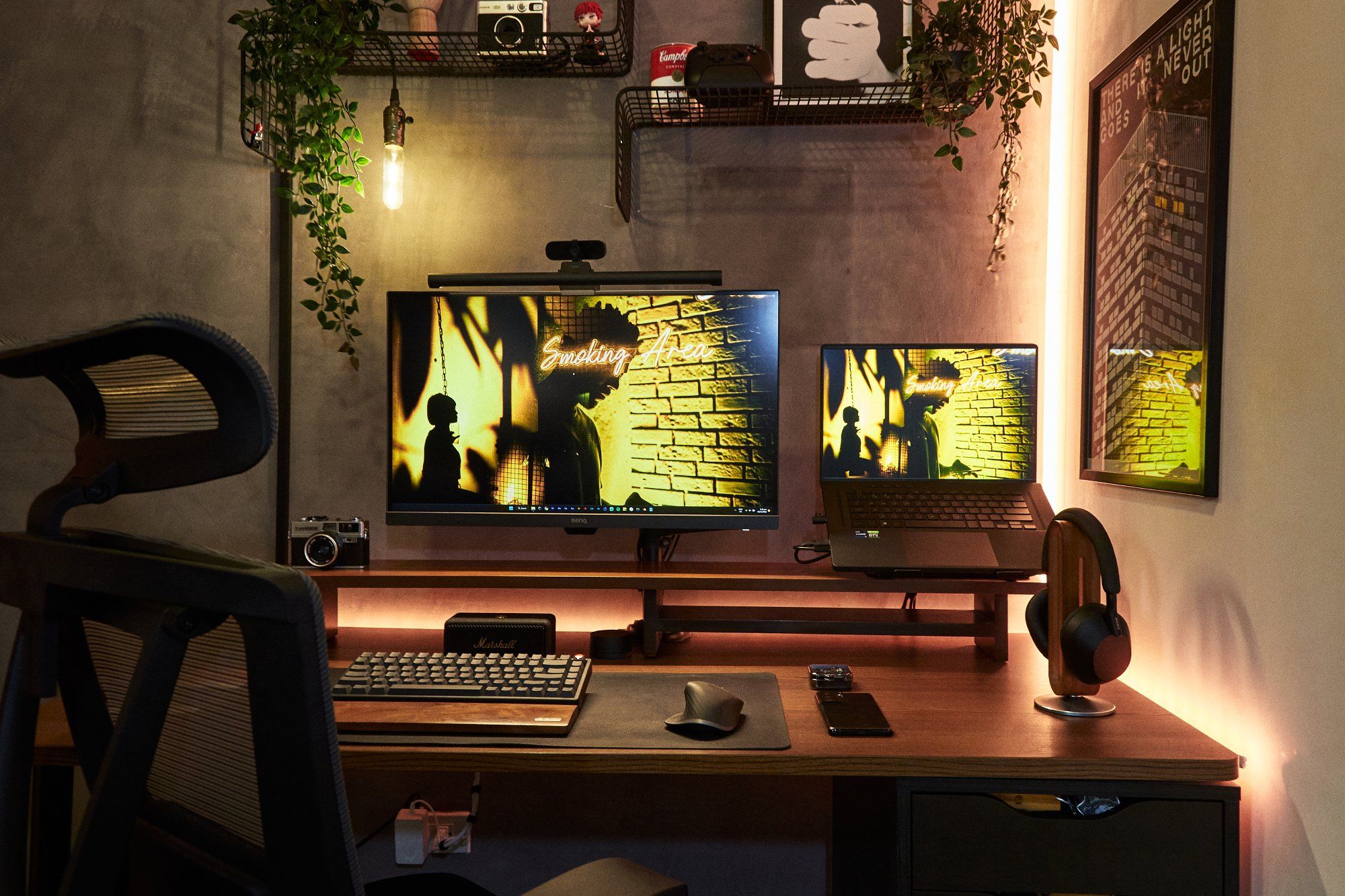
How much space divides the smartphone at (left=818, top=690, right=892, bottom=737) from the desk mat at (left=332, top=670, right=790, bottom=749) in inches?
2.4

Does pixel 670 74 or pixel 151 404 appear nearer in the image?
pixel 151 404

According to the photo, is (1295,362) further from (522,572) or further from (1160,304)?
(522,572)

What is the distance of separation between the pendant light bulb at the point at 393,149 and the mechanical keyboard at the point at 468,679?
92 cm

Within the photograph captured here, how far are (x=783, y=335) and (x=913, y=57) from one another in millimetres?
566

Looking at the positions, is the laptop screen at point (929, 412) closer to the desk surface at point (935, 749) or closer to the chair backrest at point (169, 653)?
the desk surface at point (935, 749)

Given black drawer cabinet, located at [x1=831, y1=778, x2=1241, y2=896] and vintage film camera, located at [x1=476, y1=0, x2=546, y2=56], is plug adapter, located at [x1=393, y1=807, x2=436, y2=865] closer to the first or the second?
black drawer cabinet, located at [x1=831, y1=778, x2=1241, y2=896]

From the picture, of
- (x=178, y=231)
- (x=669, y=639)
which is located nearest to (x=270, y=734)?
(x=669, y=639)

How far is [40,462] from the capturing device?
1761 mm

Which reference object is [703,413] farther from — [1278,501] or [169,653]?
[169,653]

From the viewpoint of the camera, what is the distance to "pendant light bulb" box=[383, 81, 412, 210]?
165 cm

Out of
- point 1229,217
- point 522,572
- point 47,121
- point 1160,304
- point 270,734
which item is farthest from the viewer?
point 47,121

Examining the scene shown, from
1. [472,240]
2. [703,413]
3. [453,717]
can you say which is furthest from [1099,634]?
[472,240]

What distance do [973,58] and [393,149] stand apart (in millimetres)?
1099

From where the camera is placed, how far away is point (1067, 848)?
1.03 meters
